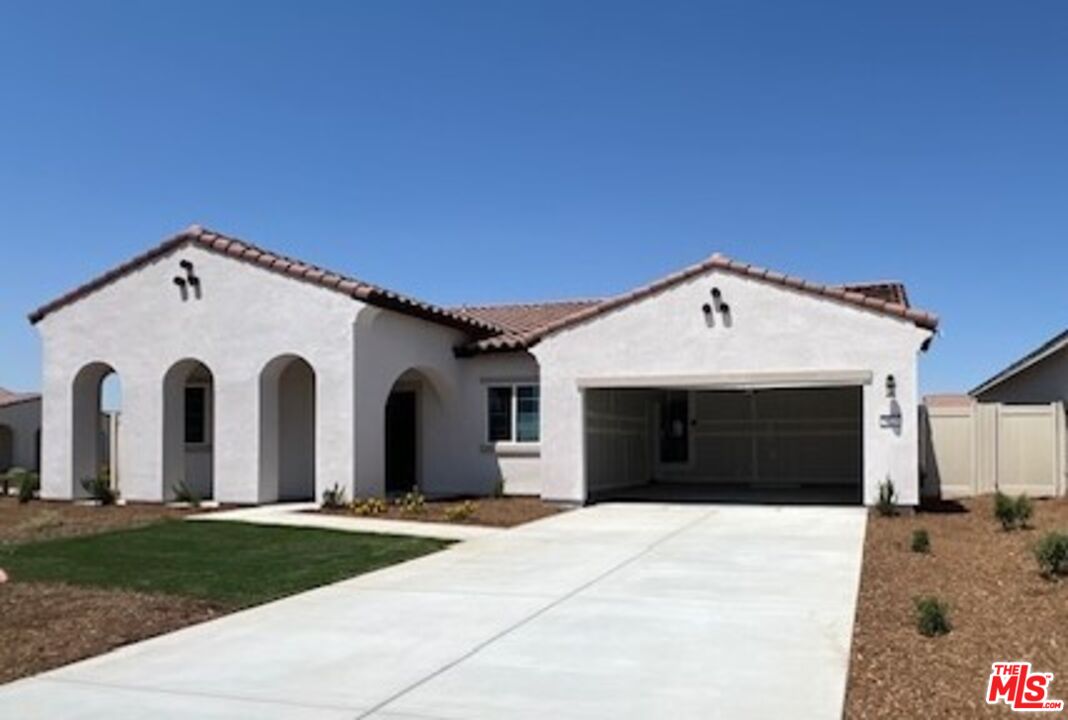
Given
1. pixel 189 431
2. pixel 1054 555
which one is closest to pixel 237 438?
pixel 189 431

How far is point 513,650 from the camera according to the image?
802cm

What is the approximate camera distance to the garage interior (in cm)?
2452

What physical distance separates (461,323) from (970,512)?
36.5 feet

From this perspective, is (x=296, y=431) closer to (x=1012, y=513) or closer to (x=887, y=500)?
(x=887, y=500)

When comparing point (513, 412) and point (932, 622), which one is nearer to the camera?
point (932, 622)

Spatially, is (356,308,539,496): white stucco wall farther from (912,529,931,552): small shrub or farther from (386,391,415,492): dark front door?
(912,529,931,552): small shrub

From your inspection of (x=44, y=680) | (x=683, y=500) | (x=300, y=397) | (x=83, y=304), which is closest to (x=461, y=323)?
(x=300, y=397)

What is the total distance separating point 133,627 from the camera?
9.12 m

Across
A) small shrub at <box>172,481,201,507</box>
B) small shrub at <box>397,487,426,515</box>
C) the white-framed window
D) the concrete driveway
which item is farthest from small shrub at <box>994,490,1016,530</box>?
small shrub at <box>172,481,201,507</box>

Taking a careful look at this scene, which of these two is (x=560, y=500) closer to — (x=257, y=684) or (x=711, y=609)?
(x=711, y=609)

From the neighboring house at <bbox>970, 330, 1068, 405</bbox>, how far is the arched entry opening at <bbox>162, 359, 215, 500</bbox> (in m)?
18.3

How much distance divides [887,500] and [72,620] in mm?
13351

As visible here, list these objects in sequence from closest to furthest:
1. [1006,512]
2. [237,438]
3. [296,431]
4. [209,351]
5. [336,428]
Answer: [1006,512], [336,428], [237,438], [209,351], [296,431]

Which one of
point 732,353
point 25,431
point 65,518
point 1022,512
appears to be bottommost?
point 65,518
